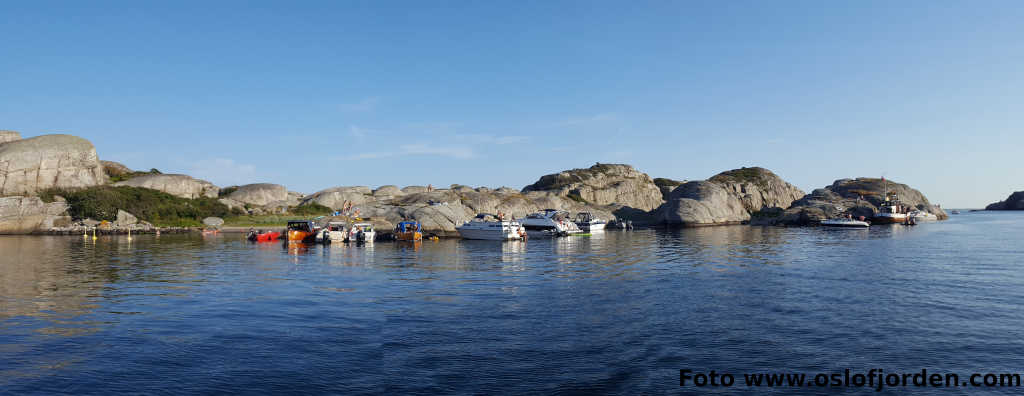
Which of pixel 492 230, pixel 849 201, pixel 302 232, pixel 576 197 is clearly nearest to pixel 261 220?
pixel 302 232

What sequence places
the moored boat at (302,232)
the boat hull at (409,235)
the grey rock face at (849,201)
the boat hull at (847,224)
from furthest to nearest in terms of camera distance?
the grey rock face at (849,201), the boat hull at (847,224), the boat hull at (409,235), the moored boat at (302,232)

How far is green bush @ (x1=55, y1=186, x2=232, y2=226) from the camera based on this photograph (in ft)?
325

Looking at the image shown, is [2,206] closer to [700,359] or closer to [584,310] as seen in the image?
[584,310]

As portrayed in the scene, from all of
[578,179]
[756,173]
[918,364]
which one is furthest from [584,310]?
[756,173]

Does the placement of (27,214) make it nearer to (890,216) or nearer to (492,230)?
(492,230)

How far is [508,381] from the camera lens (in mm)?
14812

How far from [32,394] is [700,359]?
18587 mm

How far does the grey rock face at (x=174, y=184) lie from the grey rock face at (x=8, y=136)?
21.8 metres

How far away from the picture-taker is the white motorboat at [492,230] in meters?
83.7

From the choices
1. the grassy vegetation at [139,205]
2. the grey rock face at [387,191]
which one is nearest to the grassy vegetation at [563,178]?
the grey rock face at [387,191]

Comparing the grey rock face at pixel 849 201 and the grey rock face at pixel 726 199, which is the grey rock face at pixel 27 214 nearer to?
the grey rock face at pixel 726 199

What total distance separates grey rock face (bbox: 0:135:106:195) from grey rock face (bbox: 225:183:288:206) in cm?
2667

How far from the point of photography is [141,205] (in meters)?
105

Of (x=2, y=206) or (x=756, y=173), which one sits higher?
(x=756, y=173)
